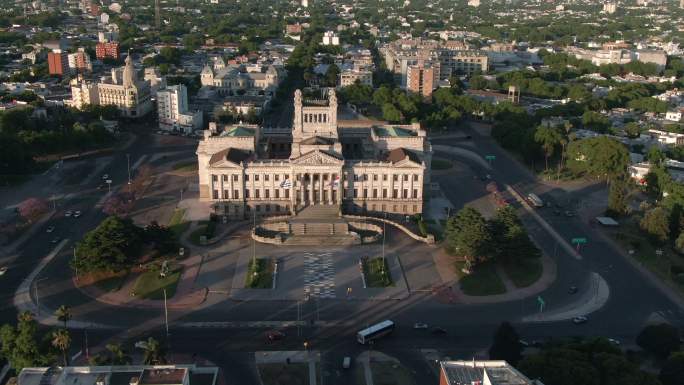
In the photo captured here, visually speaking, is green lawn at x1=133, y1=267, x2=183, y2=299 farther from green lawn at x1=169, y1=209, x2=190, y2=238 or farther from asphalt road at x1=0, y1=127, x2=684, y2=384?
green lawn at x1=169, y1=209, x2=190, y2=238

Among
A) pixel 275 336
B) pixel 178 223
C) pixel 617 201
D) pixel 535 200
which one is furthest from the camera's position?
pixel 535 200

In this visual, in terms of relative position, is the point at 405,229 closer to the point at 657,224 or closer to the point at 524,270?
the point at 524,270

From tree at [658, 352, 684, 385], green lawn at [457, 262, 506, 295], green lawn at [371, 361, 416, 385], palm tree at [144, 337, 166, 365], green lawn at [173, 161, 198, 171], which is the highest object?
palm tree at [144, 337, 166, 365]

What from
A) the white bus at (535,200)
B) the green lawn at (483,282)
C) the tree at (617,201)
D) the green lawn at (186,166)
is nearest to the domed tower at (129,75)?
the green lawn at (186,166)

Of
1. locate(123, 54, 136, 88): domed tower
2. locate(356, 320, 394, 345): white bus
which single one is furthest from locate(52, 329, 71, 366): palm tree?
locate(123, 54, 136, 88): domed tower

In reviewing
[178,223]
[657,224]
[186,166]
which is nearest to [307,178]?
[178,223]

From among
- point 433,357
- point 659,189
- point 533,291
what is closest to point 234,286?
point 433,357

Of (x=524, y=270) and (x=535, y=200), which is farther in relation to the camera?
(x=535, y=200)
